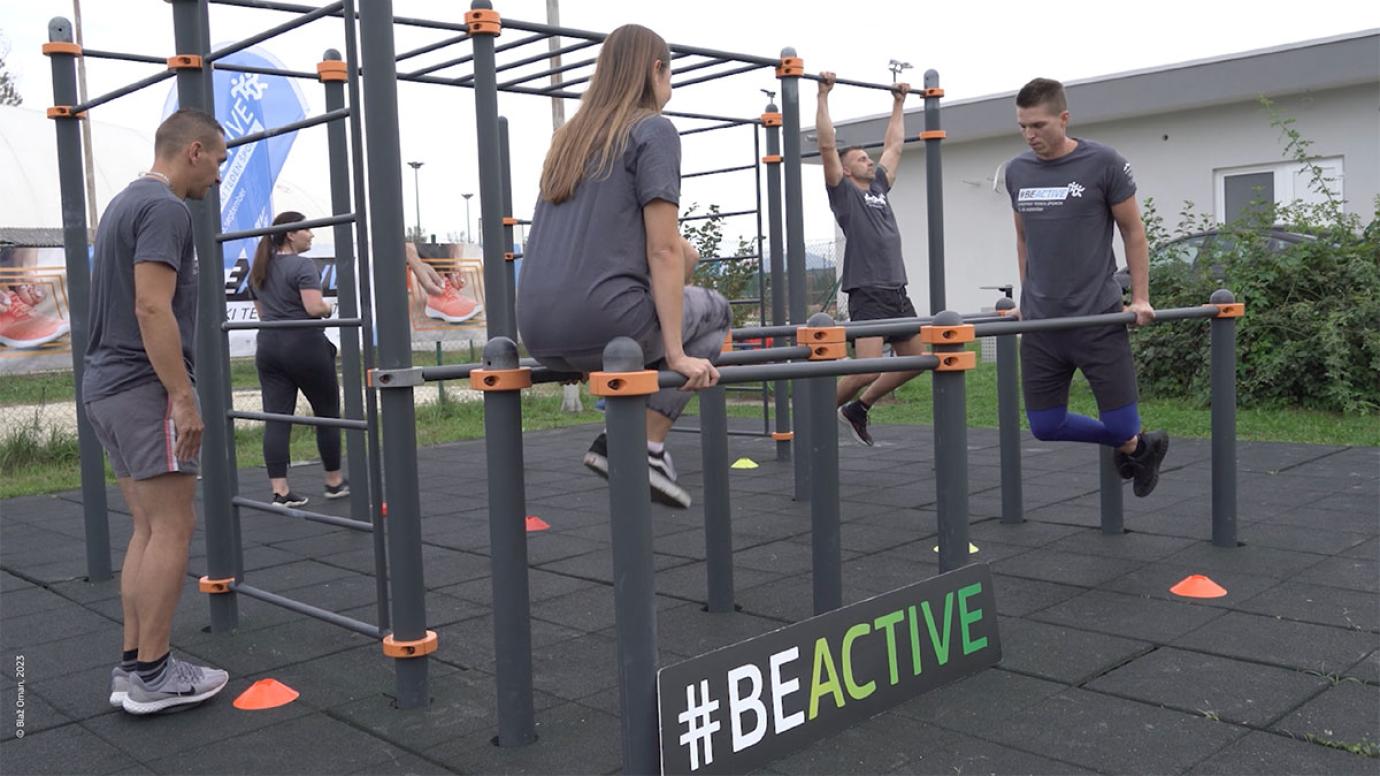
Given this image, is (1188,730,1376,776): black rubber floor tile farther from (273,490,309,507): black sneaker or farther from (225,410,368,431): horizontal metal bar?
(273,490,309,507): black sneaker

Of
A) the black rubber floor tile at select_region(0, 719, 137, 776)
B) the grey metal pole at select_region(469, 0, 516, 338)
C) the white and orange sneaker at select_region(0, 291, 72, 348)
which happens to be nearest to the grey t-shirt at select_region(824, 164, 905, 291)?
the grey metal pole at select_region(469, 0, 516, 338)

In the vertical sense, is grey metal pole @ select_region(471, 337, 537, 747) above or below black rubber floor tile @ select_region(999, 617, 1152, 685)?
above

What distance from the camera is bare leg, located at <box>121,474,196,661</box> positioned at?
3080mm

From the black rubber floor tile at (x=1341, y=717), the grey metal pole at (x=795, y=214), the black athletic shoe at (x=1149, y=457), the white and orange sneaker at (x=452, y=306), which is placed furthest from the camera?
the white and orange sneaker at (x=452, y=306)

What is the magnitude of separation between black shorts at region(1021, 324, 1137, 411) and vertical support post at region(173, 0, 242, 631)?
9.42ft

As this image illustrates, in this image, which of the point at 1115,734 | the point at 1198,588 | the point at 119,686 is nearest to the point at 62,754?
the point at 119,686

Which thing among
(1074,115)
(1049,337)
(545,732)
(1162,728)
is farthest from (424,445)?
(1074,115)

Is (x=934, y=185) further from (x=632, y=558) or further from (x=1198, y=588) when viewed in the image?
(x=632, y=558)

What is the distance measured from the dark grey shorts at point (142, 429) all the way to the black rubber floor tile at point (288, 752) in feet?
2.47

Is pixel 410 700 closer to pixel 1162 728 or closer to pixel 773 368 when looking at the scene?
pixel 773 368

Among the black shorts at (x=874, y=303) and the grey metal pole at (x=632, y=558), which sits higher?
the black shorts at (x=874, y=303)

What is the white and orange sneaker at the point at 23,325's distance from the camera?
1373 centimetres

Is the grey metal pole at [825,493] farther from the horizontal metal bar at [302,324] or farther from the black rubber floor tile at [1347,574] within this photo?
the black rubber floor tile at [1347,574]

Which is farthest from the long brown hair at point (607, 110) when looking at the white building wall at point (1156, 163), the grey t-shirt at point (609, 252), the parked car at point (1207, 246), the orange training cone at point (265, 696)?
the white building wall at point (1156, 163)
